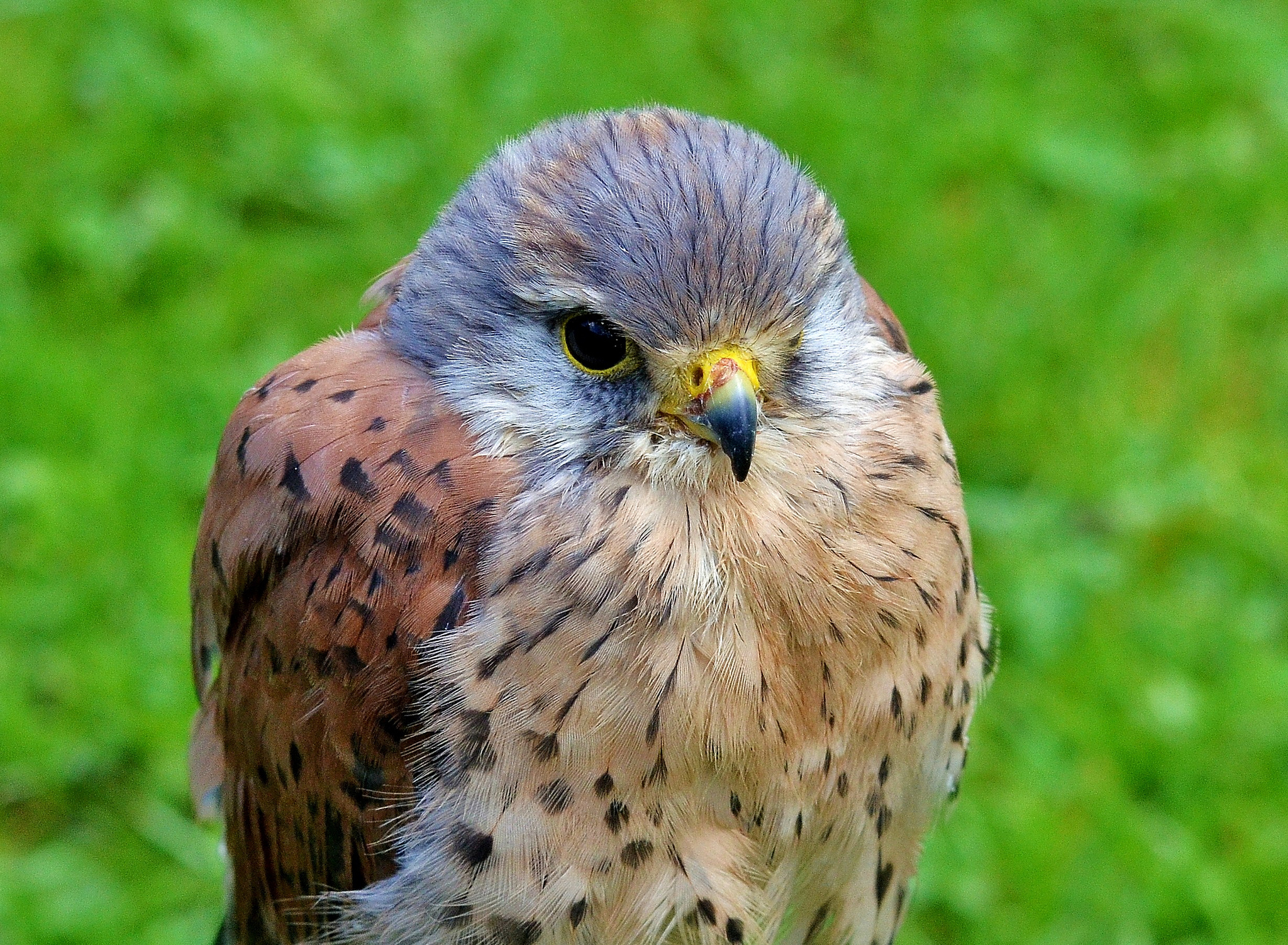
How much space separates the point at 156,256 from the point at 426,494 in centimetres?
341

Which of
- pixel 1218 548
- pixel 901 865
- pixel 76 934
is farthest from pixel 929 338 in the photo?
pixel 76 934

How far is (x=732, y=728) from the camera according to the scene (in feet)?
8.50

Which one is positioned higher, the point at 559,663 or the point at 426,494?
the point at 426,494

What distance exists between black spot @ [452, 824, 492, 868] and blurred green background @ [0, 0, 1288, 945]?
1911mm

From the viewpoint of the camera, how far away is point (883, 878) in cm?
306

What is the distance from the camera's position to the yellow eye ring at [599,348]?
254 centimetres

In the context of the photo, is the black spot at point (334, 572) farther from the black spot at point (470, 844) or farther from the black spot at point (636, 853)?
the black spot at point (636, 853)

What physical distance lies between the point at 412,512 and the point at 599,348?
1.35 feet

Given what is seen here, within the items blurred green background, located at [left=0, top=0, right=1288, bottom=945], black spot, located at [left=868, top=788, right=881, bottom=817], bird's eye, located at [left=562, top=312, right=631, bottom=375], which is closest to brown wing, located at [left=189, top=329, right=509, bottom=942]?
bird's eye, located at [left=562, top=312, right=631, bottom=375]

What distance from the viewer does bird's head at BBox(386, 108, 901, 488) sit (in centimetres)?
252

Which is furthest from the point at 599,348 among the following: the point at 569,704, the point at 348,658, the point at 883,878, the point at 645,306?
the point at 883,878

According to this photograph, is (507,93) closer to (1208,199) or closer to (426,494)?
(1208,199)

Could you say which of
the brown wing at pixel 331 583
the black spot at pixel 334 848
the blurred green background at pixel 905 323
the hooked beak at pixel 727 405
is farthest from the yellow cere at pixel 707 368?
the blurred green background at pixel 905 323

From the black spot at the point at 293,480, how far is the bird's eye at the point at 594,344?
0.53 metres
